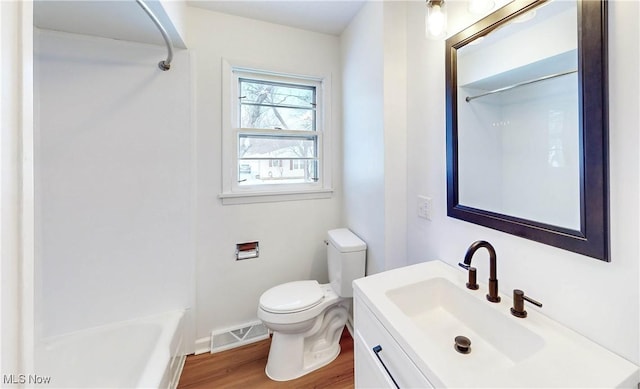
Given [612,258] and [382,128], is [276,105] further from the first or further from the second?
[612,258]

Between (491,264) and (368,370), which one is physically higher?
(491,264)

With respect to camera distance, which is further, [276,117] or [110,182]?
[276,117]

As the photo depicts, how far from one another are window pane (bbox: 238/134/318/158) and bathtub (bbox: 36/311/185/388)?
128cm

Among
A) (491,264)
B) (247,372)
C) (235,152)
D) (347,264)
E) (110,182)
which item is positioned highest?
(235,152)

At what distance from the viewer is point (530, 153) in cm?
86

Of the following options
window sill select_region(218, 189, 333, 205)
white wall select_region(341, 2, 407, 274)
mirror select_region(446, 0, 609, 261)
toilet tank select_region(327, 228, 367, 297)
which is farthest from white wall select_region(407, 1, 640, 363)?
window sill select_region(218, 189, 333, 205)

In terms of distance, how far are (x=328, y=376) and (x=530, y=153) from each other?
1602 millimetres

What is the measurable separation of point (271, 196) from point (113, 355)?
134 cm

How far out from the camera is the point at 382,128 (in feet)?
4.72

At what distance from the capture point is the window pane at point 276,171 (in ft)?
6.30

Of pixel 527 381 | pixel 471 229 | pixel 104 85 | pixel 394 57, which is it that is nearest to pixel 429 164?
pixel 471 229

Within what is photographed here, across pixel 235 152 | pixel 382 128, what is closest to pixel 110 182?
pixel 235 152

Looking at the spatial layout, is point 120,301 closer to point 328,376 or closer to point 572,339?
point 328,376

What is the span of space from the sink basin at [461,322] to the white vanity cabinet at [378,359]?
0.33 ft
